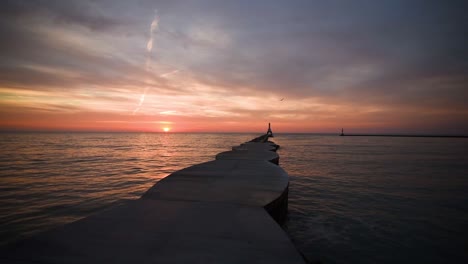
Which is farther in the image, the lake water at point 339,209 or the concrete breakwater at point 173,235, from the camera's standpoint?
the lake water at point 339,209

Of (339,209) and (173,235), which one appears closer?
(173,235)

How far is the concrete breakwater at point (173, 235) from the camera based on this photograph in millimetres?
3152

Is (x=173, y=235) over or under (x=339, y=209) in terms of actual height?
over

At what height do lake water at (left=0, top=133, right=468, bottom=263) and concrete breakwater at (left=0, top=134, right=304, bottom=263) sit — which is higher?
concrete breakwater at (left=0, top=134, right=304, bottom=263)

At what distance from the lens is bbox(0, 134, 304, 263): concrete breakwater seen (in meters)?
3.15

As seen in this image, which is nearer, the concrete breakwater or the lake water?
the concrete breakwater

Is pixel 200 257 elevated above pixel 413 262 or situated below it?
above

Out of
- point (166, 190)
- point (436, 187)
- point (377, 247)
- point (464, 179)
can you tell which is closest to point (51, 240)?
point (166, 190)

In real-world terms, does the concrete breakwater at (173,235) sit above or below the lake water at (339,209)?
above

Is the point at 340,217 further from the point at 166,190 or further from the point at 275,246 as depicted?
the point at 166,190

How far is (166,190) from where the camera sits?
21.9ft

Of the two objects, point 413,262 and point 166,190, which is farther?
point 166,190

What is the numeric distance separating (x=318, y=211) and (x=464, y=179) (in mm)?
14059

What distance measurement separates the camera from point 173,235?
3805mm
